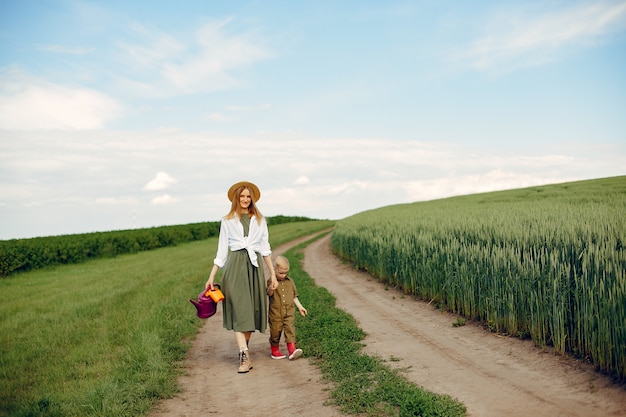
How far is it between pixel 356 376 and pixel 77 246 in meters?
27.7

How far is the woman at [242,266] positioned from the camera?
7699 mm

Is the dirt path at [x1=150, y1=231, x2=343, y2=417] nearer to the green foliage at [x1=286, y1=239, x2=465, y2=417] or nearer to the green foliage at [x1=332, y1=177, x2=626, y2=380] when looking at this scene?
the green foliage at [x1=286, y1=239, x2=465, y2=417]

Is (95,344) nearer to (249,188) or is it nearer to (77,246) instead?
(249,188)

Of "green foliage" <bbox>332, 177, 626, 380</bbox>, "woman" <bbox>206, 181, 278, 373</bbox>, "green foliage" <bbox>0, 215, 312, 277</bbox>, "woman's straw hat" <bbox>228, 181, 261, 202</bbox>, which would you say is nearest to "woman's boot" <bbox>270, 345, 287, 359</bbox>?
"woman" <bbox>206, 181, 278, 373</bbox>

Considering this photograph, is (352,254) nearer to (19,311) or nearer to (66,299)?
(66,299)

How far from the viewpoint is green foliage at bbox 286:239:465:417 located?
18.8 feet

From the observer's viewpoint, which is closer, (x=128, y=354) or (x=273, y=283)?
(x=273, y=283)

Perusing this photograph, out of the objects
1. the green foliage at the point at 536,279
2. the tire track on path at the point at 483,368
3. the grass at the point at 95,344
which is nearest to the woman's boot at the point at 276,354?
the tire track on path at the point at 483,368

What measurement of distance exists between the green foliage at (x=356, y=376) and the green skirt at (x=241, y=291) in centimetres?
131

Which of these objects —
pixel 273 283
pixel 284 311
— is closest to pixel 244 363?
pixel 284 311

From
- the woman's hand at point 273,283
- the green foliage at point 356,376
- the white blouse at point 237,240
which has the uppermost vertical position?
the white blouse at point 237,240

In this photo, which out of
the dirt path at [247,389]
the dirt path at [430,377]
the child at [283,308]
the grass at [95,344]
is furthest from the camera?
the child at [283,308]

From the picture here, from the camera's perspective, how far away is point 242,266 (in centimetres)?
772

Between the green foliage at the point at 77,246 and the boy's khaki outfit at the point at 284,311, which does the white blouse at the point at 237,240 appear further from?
the green foliage at the point at 77,246
